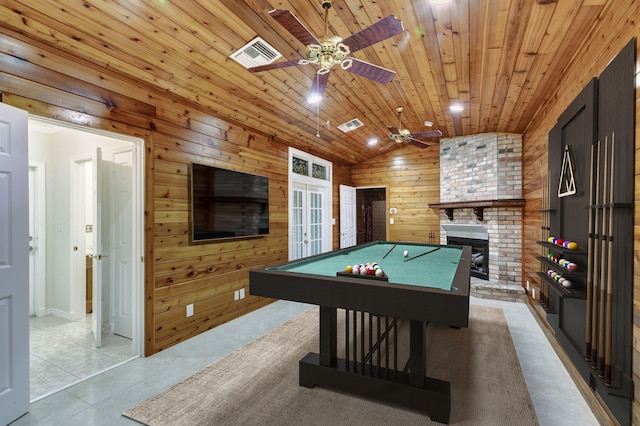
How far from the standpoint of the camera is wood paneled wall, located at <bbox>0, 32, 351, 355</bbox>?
219 centimetres

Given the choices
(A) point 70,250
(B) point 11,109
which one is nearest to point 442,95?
(B) point 11,109

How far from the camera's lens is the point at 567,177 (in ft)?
9.03

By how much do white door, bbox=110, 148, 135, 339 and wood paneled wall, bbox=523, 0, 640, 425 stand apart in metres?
3.87

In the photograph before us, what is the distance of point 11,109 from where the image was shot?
6.32 feet

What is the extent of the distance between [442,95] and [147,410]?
4.21 metres

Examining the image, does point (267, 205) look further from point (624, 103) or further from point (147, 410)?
point (624, 103)

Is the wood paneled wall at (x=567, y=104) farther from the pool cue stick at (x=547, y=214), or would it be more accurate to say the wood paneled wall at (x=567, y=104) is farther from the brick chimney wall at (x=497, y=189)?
the pool cue stick at (x=547, y=214)

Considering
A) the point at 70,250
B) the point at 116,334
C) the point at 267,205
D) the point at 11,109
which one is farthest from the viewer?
the point at 267,205

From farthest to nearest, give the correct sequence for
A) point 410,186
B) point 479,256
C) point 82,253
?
point 410,186, point 479,256, point 82,253

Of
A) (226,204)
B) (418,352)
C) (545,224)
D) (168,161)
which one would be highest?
(168,161)

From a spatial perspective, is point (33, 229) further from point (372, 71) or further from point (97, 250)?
point (372, 71)

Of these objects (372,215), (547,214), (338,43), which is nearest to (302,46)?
(338,43)

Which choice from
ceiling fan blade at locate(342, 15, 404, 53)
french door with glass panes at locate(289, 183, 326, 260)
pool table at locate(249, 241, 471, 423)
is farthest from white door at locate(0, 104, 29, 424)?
french door with glass panes at locate(289, 183, 326, 260)

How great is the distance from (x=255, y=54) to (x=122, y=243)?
92.0 inches
